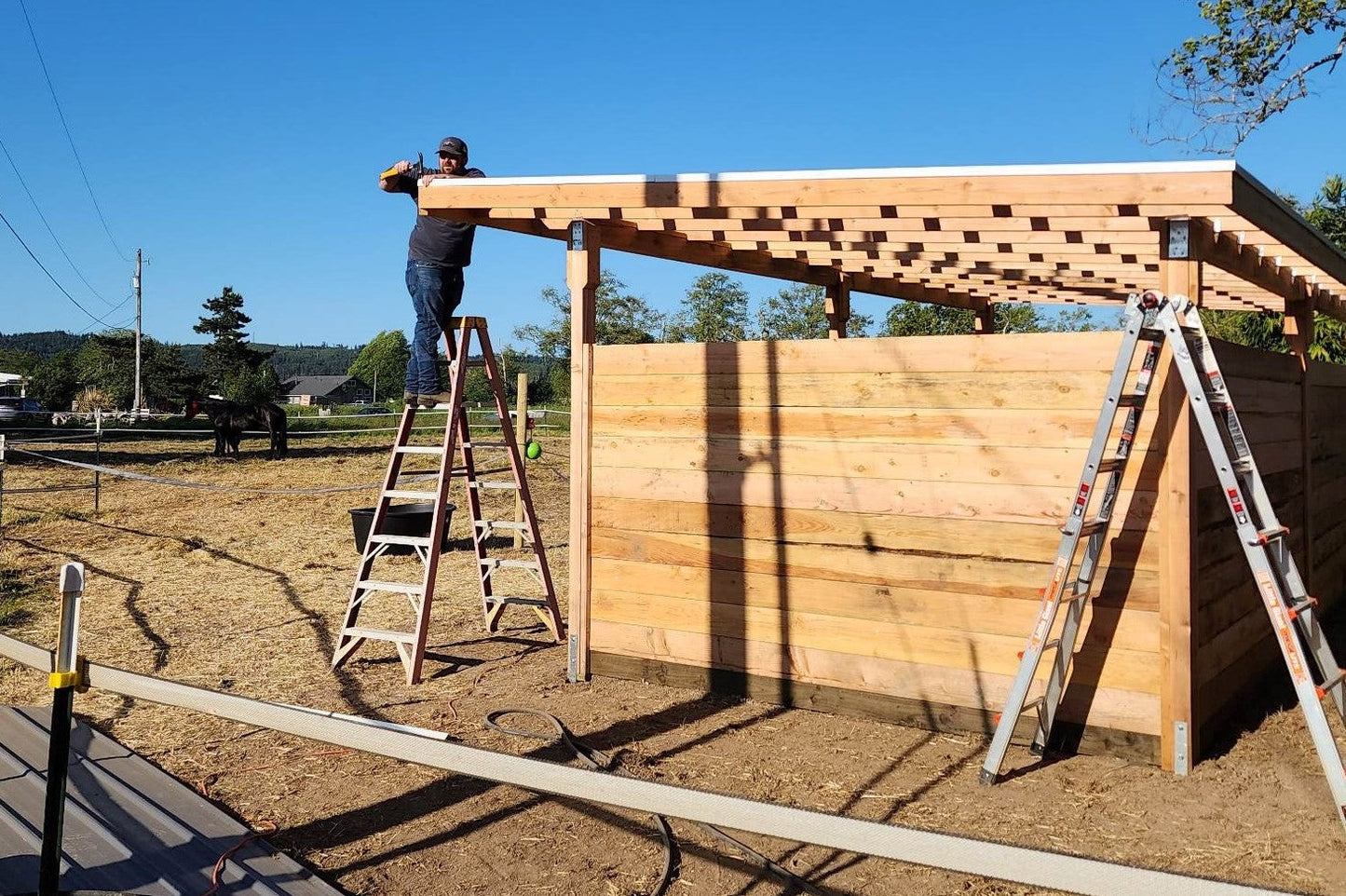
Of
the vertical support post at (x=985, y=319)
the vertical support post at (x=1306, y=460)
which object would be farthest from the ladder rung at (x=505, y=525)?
the vertical support post at (x=985, y=319)

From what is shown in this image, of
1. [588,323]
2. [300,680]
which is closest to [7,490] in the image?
[300,680]

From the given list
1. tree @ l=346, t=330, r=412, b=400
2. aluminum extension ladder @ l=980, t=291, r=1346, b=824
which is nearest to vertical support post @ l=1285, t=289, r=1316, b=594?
aluminum extension ladder @ l=980, t=291, r=1346, b=824

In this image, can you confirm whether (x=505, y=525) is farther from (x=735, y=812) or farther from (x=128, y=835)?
(x=735, y=812)

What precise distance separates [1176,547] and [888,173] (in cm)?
221

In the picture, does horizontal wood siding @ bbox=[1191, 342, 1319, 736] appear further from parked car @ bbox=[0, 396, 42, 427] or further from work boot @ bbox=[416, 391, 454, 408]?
parked car @ bbox=[0, 396, 42, 427]

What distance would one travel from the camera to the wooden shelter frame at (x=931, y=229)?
4.76 metres

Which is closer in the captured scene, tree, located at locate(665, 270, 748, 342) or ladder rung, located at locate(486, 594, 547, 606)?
ladder rung, located at locate(486, 594, 547, 606)

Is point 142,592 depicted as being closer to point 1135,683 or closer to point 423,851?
point 423,851

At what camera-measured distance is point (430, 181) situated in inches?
260

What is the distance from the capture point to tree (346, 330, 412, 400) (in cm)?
12988

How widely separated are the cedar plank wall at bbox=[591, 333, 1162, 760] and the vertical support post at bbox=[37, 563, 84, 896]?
3701mm

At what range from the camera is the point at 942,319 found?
28.7 meters

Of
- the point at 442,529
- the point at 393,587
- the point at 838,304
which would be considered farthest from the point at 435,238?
the point at 838,304

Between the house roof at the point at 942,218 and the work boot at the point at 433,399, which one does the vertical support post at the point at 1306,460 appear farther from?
the work boot at the point at 433,399
